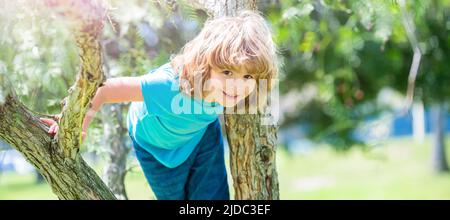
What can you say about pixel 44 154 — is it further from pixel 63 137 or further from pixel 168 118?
pixel 168 118

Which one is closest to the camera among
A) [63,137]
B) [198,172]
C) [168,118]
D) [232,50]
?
[63,137]

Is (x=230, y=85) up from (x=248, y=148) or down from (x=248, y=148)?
up

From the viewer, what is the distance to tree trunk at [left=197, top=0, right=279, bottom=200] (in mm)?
1604

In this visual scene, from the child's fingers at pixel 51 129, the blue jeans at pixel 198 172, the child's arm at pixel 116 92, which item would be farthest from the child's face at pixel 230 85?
the child's fingers at pixel 51 129

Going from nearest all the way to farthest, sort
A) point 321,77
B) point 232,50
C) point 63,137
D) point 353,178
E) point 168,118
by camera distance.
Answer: point 63,137
point 232,50
point 168,118
point 321,77
point 353,178

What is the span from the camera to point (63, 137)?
53.8 inches

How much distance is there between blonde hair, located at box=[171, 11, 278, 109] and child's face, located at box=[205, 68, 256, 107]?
1cm

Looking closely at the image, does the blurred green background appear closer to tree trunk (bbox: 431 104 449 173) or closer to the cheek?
tree trunk (bbox: 431 104 449 173)

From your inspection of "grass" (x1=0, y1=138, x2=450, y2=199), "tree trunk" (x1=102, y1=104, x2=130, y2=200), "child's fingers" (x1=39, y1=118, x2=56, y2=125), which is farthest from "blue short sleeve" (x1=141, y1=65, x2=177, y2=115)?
"grass" (x1=0, y1=138, x2=450, y2=199)

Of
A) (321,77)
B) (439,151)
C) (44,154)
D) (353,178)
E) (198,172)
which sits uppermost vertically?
(439,151)

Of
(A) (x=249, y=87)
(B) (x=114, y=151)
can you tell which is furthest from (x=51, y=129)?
(B) (x=114, y=151)

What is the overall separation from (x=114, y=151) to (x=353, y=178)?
4625 mm
